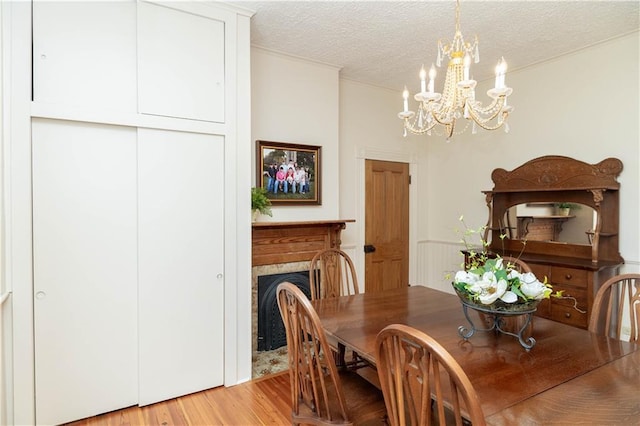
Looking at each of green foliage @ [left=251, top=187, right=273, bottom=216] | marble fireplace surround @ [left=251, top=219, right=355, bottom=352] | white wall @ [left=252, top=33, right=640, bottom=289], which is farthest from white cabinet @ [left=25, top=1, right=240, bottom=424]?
white wall @ [left=252, top=33, right=640, bottom=289]

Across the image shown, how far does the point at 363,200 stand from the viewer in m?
4.07

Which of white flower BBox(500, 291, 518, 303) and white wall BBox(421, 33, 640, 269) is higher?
white wall BBox(421, 33, 640, 269)

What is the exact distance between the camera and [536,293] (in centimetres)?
146

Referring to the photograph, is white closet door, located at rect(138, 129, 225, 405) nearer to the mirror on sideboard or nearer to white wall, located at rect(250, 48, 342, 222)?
white wall, located at rect(250, 48, 342, 222)

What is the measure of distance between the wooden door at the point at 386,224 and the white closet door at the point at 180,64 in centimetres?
215

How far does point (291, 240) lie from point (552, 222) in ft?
8.49

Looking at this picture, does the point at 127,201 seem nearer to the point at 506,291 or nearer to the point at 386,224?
the point at 506,291

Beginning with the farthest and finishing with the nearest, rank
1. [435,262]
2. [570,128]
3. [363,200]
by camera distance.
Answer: [435,262] < [363,200] < [570,128]

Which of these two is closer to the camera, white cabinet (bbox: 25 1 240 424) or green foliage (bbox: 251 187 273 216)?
white cabinet (bbox: 25 1 240 424)

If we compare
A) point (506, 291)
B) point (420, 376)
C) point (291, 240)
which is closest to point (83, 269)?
point (291, 240)

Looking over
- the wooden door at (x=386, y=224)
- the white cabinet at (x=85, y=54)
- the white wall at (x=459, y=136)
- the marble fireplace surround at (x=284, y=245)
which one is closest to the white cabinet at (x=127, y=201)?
the white cabinet at (x=85, y=54)

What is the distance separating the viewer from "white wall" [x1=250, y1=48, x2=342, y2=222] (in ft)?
10.7

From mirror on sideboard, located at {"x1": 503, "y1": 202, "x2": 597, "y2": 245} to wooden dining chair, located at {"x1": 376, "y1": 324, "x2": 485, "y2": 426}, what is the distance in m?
2.85

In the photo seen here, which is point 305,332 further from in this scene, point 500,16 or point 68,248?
point 500,16
